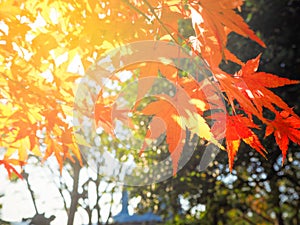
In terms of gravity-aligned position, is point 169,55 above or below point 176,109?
above

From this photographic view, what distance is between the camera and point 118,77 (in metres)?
2.28

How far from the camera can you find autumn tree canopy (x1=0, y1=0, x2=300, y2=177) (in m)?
1.41

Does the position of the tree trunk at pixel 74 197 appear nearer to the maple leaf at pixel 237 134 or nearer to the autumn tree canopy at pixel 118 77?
the autumn tree canopy at pixel 118 77

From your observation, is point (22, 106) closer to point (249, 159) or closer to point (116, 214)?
point (249, 159)

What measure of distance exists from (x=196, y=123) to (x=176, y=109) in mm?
100

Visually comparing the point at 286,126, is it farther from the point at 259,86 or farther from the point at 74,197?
the point at 74,197

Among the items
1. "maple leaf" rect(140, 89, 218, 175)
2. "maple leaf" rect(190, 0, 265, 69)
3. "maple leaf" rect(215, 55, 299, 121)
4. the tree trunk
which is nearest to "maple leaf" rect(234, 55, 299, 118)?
"maple leaf" rect(215, 55, 299, 121)

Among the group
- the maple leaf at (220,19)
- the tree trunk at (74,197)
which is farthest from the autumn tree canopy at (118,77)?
the tree trunk at (74,197)

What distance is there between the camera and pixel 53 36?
1954mm

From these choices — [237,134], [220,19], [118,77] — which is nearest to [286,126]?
[237,134]

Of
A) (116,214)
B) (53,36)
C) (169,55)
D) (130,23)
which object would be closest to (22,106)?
(53,36)

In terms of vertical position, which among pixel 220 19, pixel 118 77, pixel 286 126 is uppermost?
pixel 118 77

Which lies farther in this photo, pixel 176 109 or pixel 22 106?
pixel 22 106

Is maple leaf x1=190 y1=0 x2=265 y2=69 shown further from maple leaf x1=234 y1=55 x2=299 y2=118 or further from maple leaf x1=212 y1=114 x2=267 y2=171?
maple leaf x1=212 y1=114 x2=267 y2=171
